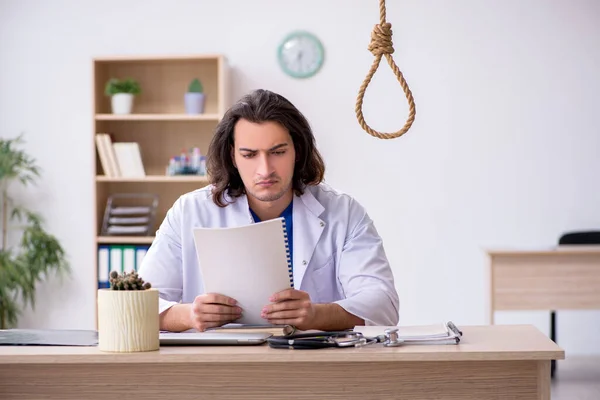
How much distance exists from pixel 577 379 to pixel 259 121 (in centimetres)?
300

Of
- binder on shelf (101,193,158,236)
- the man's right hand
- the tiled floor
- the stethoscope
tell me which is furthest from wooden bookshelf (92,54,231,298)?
the stethoscope

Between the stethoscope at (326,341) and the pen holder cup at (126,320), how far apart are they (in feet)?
0.86

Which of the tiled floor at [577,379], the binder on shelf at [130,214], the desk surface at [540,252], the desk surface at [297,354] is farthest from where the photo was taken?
the binder on shelf at [130,214]

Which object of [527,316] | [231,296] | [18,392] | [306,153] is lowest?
[527,316]

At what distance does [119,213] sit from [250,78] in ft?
3.66

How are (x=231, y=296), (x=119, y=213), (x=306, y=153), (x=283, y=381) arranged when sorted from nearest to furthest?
1. (x=283, y=381)
2. (x=231, y=296)
3. (x=306, y=153)
4. (x=119, y=213)

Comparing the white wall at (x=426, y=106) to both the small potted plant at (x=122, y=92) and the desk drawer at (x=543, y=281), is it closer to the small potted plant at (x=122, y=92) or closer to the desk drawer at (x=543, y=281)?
the small potted plant at (x=122, y=92)

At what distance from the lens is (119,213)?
523 centimetres

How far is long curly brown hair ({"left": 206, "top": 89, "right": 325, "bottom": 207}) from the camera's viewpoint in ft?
8.16

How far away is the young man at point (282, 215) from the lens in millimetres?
2412

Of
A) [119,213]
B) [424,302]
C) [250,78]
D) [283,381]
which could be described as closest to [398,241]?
[424,302]

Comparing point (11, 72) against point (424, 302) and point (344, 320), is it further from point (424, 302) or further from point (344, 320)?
point (344, 320)

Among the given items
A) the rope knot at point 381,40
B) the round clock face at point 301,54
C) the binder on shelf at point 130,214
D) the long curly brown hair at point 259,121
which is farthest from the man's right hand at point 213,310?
the round clock face at point 301,54

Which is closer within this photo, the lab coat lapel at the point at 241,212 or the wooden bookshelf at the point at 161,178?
the lab coat lapel at the point at 241,212
